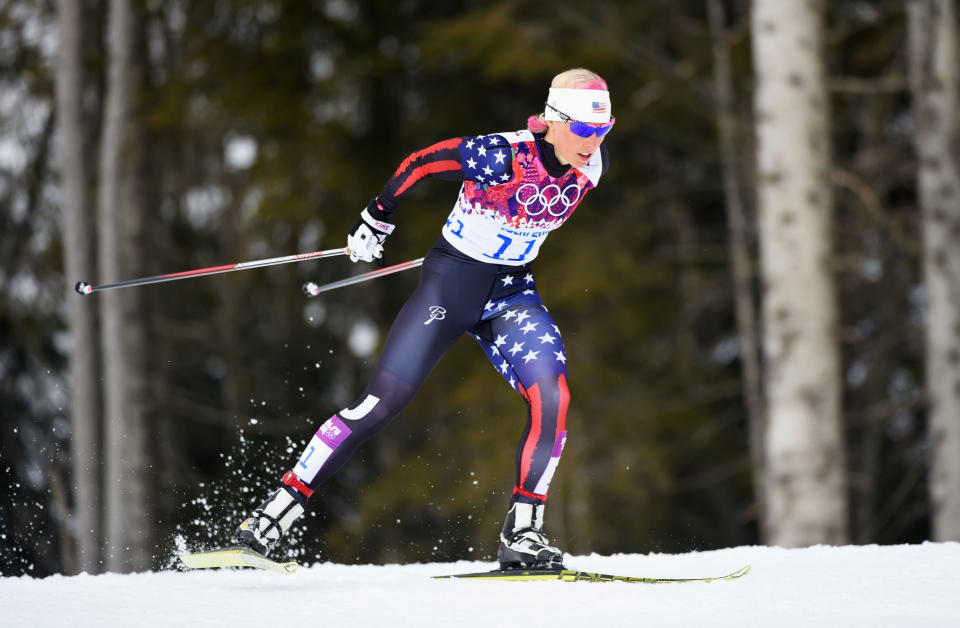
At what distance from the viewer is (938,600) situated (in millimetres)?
3592

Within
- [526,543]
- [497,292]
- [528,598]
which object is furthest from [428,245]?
[528,598]

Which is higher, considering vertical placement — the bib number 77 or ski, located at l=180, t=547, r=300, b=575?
the bib number 77

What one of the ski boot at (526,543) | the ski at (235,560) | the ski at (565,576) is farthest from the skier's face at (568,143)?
the ski at (235,560)

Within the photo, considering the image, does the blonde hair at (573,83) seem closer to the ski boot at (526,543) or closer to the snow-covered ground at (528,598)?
the ski boot at (526,543)

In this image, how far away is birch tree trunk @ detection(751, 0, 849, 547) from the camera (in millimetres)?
6141

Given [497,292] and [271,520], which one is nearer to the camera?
[271,520]

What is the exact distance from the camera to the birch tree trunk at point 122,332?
8891mm

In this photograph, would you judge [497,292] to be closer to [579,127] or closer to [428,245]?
[579,127]

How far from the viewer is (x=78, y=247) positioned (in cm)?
904

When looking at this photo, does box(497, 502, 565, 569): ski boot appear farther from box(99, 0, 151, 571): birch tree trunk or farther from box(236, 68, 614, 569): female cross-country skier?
box(99, 0, 151, 571): birch tree trunk

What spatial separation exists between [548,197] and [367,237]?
A: 63 centimetres

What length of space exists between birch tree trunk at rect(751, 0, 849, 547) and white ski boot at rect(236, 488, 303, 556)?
2.98 m

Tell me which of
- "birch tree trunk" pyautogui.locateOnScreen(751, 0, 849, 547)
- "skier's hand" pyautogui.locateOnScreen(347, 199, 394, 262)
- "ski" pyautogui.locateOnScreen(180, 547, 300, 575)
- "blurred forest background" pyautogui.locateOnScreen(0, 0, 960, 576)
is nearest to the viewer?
"ski" pyautogui.locateOnScreen(180, 547, 300, 575)

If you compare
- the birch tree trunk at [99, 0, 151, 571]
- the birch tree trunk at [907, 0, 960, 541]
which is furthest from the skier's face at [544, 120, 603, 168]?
the birch tree trunk at [99, 0, 151, 571]
